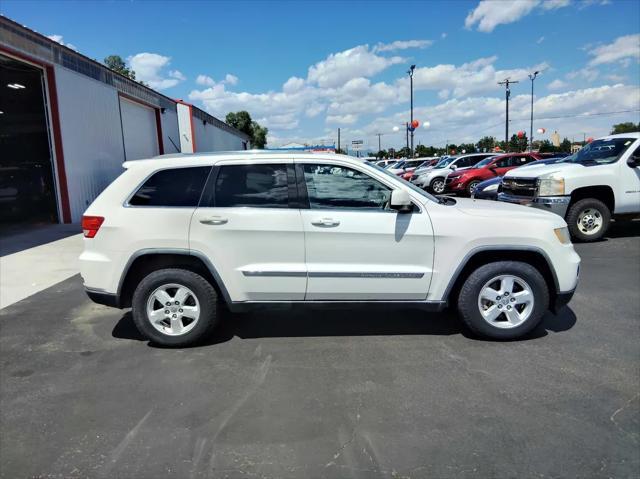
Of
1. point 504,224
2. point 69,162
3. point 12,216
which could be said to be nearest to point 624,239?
point 504,224

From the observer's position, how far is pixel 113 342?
183 inches

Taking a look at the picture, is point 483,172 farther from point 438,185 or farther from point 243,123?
point 243,123

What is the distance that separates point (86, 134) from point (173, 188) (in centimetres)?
1136

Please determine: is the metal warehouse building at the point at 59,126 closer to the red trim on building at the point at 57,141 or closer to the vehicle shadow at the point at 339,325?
the red trim on building at the point at 57,141

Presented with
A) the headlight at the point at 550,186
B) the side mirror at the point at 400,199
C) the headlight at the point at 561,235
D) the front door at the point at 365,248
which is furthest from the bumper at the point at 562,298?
the headlight at the point at 550,186

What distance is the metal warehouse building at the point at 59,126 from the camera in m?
12.4

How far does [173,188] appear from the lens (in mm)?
4383

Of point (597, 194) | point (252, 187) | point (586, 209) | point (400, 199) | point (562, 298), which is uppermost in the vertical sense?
point (252, 187)

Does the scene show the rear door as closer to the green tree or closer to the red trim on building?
the red trim on building

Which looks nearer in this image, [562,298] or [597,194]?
[562,298]

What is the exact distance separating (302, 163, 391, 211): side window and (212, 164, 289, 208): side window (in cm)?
25

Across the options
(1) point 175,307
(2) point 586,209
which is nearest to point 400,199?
(1) point 175,307

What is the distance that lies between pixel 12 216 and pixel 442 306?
51.0ft

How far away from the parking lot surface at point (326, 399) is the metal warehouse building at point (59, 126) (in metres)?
8.90
